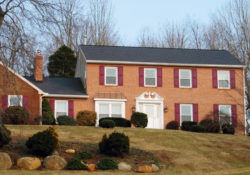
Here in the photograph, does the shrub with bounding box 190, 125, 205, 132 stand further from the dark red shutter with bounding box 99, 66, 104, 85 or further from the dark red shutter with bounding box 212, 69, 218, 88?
the dark red shutter with bounding box 99, 66, 104, 85

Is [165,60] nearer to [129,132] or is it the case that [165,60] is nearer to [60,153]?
[129,132]

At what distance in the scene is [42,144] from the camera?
2009 centimetres

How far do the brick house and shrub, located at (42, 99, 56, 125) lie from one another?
1137 mm

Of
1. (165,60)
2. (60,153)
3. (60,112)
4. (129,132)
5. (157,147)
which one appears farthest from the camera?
(165,60)

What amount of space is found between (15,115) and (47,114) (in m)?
2.64

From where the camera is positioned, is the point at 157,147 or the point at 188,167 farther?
the point at 157,147

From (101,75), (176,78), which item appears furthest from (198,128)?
(101,75)

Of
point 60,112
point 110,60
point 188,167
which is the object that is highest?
point 110,60

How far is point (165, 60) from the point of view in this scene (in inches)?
1394

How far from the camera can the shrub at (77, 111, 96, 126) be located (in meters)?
31.8

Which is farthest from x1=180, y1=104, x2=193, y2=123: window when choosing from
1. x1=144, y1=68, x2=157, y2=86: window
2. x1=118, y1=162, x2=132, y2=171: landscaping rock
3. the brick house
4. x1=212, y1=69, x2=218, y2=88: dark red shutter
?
x1=118, y1=162, x2=132, y2=171: landscaping rock

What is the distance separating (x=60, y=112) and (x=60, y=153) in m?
12.4

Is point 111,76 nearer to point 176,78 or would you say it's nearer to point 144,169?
point 176,78

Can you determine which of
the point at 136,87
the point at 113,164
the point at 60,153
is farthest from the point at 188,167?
the point at 136,87
